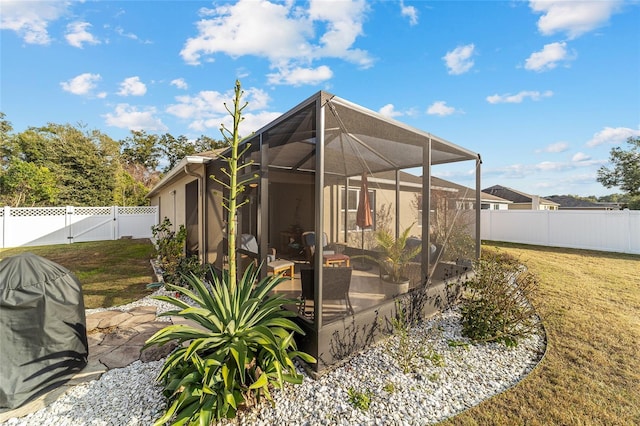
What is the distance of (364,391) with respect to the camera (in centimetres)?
277

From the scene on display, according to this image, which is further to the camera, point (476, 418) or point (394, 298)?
point (394, 298)

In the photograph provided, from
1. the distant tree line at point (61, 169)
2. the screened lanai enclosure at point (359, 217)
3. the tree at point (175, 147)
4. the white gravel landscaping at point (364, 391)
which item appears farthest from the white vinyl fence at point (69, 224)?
the white gravel landscaping at point (364, 391)

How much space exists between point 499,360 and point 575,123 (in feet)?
26.9

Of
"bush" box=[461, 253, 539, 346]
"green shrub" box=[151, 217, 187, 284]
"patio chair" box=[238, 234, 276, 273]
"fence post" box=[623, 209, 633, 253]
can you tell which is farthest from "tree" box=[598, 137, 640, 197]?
"green shrub" box=[151, 217, 187, 284]

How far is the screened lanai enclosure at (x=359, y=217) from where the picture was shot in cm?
319

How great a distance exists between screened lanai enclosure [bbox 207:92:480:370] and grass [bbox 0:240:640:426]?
147 centimetres

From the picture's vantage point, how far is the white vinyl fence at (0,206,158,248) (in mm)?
13328

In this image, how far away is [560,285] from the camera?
6234mm

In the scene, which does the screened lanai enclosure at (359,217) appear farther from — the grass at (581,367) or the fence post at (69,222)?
the fence post at (69,222)

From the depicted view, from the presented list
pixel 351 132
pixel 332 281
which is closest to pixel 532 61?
pixel 351 132

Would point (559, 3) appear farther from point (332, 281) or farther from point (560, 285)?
point (332, 281)

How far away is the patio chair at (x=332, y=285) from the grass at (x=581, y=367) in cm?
164

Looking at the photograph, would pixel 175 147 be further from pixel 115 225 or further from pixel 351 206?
pixel 351 206

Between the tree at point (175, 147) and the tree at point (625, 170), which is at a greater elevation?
the tree at point (175, 147)
